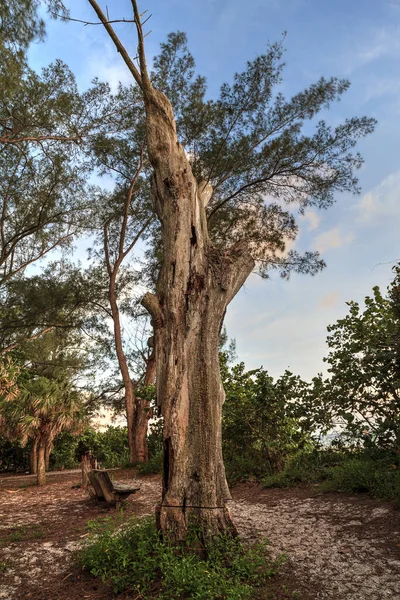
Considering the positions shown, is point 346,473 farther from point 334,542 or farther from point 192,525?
point 192,525

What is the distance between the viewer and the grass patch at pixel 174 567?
3441mm

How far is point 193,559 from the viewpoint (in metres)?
3.85

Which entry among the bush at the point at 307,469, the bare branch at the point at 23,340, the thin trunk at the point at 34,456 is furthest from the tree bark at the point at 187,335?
the bare branch at the point at 23,340

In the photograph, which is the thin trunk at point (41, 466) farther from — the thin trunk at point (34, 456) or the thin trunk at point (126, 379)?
the thin trunk at point (126, 379)

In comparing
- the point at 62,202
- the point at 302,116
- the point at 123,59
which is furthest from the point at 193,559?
the point at 62,202

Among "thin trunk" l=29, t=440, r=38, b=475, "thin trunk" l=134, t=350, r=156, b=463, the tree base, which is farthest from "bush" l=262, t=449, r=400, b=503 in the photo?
"thin trunk" l=29, t=440, r=38, b=475

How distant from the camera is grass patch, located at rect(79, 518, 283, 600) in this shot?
135 inches

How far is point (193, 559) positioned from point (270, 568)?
80 cm

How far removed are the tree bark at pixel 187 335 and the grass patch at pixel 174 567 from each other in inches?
8.5

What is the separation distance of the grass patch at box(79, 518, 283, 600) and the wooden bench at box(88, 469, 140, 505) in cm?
287

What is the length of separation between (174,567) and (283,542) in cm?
195

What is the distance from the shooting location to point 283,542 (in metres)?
5.02

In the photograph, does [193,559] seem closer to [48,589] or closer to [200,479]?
[200,479]

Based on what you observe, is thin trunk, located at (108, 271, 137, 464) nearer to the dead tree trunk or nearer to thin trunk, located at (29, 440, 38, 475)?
thin trunk, located at (29, 440, 38, 475)
